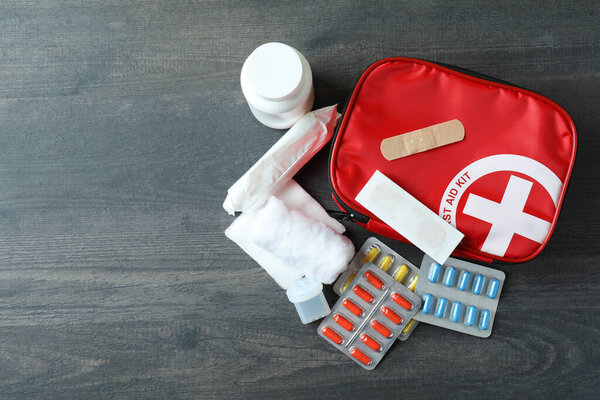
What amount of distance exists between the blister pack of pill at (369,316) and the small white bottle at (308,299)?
17 millimetres

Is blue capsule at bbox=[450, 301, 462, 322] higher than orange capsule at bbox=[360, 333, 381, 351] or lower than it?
higher

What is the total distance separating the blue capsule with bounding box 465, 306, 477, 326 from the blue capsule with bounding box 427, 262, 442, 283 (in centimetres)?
7

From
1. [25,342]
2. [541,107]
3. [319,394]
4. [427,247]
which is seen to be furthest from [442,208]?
[25,342]

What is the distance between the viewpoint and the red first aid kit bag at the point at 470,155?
62 cm

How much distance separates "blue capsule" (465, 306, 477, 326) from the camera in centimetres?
70

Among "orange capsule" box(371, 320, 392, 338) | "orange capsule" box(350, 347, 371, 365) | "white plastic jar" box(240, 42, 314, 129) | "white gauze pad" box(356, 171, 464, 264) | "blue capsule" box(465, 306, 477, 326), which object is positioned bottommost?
"orange capsule" box(350, 347, 371, 365)

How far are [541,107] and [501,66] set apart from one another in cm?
13

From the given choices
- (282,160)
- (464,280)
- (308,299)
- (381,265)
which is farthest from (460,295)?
(282,160)

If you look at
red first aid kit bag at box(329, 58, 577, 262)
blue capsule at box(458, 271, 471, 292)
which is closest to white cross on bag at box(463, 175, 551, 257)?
red first aid kit bag at box(329, 58, 577, 262)

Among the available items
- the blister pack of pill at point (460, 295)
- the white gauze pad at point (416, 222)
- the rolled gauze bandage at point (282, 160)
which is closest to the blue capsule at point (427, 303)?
the blister pack of pill at point (460, 295)

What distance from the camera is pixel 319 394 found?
0.72m

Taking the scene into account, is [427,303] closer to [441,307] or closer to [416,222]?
[441,307]

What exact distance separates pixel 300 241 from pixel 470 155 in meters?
0.26

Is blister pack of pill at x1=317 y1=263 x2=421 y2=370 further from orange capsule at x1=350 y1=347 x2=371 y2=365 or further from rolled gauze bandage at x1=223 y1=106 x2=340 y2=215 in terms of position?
rolled gauze bandage at x1=223 y1=106 x2=340 y2=215
